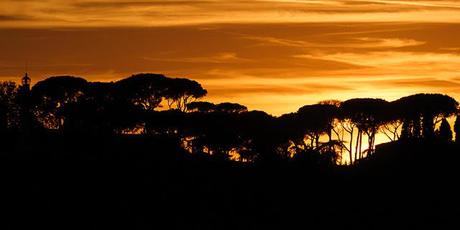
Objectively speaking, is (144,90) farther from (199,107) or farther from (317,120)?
(317,120)

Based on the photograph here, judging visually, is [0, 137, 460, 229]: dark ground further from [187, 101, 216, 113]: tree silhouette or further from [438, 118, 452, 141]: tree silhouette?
[187, 101, 216, 113]: tree silhouette

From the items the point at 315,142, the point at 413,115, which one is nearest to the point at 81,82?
the point at 315,142

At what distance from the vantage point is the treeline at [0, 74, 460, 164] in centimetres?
10000

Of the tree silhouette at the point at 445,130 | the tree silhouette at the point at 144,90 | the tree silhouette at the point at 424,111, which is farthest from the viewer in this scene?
the tree silhouette at the point at 144,90

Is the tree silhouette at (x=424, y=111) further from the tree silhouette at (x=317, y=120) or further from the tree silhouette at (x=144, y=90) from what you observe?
the tree silhouette at (x=144, y=90)

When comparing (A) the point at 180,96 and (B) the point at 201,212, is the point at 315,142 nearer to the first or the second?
(A) the point at 180,96

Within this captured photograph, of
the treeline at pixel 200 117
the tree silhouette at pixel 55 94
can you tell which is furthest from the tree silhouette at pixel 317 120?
the tree silhouette at pixel 55 94

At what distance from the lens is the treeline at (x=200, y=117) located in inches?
3937

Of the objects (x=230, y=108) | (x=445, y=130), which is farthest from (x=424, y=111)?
(x=230, y=108)

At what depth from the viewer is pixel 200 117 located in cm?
10238

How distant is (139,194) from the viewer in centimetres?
6047

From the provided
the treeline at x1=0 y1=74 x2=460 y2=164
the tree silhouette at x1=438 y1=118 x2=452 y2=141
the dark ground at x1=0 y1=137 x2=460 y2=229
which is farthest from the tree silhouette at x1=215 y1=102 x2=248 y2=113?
the dark ground at x1=0 y1=137 x2=460 y2=229

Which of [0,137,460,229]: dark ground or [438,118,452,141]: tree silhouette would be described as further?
[438,118,452,141]: tree silhouette

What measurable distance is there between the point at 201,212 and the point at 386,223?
30.5 feet
